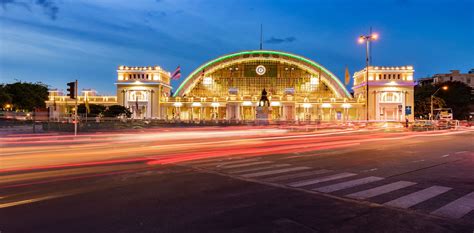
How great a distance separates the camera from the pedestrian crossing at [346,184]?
26.6 ft

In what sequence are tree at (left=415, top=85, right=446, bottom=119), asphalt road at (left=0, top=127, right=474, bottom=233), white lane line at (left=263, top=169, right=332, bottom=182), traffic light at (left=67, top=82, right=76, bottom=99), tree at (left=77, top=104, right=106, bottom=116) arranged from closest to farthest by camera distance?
asphalt road at (left=0, top=127, right=474, bottom=233), white lane line at (left=263, top=169, right=332, bottom=182), traffic light at (left=67, top=82, right=76, bottom=99), tree at (left=415, top=85, right=446, bottom=119), tree at (left=77, top=104, right=106, bottom=116)

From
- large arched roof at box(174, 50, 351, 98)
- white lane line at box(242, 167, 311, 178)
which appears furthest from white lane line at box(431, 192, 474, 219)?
large arched roof at box(174, 50, 351, 98)

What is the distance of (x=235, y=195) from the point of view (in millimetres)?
8953

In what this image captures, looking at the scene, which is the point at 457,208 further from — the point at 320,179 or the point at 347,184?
the point at 320,179

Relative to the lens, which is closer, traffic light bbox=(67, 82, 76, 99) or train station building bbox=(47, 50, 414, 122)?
traffic light bbox=(67, 82, 76, 99)

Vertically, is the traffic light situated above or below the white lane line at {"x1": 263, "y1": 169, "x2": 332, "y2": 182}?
above

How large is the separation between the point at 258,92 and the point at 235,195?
10607 cm

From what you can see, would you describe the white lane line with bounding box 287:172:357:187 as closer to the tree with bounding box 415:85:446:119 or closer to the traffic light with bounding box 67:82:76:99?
the traffic light with bounding box 67:82:76:99

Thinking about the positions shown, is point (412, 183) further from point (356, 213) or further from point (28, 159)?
point (28, 159)

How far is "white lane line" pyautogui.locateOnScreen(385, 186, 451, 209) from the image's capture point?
26.5 ft

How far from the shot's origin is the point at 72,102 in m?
113

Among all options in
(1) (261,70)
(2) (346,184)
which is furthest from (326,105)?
(2) (346,184)

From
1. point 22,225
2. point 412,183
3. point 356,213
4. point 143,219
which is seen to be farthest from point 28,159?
point 412,183

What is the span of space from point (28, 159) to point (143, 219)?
12.0 m
